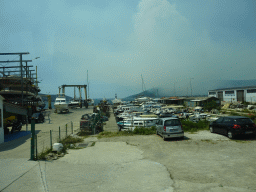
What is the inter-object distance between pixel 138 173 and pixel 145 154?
3.01 m

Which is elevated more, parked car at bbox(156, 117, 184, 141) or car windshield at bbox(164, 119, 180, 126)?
car windshield at bbox(164, 119, 180, 126)

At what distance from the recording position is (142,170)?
24.9ft

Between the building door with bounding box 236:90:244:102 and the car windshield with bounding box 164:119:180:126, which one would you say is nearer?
the car windshield with bounding box 164:119:180:126

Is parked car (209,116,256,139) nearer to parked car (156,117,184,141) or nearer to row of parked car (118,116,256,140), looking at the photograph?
row of parked car (118,116,256,140)

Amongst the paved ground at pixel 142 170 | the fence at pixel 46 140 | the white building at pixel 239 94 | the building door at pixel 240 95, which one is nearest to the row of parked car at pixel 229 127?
the paved ground at pixel 142 170

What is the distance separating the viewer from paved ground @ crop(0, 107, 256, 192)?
236 inches

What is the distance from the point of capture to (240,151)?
1002 centimetres

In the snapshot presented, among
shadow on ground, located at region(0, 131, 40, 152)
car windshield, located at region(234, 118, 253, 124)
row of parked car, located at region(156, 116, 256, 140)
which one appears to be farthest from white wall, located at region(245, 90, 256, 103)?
shadow on ground, located at region(0, 131, 40, 152)

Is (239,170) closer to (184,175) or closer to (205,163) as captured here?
(205,163)

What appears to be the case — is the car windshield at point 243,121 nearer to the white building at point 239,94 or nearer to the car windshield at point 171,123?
the car windshield at point 171,123

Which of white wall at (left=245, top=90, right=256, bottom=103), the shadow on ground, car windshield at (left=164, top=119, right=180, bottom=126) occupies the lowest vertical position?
the shadow on ground

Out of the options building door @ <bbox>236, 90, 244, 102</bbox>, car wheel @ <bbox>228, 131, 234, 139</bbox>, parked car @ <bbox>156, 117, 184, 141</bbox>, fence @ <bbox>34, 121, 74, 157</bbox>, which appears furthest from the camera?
building door @ <bbox>236, 90, 244, 102</bbox>

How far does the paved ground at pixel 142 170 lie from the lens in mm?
5988

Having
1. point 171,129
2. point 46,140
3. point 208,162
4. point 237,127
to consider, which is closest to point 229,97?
point 237,127
